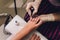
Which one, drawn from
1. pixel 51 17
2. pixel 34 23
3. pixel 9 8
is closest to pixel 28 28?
pixel 34 23

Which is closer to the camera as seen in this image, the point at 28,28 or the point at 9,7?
the point at 28,28

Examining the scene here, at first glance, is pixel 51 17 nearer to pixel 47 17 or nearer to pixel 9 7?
pixel 47 17

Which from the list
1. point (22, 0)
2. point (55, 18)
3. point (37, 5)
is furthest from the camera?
point (22, 0)

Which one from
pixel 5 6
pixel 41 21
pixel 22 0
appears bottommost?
pixel 5 6

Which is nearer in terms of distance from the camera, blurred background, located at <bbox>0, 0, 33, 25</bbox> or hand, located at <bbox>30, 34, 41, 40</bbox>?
hand, located at <bbox>30, 34, 41, 40</bbox>

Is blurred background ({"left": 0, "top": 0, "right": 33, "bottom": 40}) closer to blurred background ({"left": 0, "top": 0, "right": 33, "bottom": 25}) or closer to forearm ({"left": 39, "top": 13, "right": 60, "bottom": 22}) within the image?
blurred background ({"left": 0, "top": 0, "right": 33, "bottom": 25})

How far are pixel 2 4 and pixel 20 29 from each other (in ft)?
3.25

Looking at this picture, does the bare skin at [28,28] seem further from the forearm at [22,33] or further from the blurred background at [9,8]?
the blurred background at [9,8]

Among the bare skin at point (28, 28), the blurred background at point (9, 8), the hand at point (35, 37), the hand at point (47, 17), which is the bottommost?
the blurred background at point (9, 8)

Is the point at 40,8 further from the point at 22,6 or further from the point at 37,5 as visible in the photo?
the point at 22,6

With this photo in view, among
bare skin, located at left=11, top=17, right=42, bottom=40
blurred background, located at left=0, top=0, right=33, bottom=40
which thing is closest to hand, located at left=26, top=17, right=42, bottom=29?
bare skin, located at left=11, top=17, right=42, bottom=40

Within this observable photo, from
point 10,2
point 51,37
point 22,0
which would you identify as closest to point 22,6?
point 22,0

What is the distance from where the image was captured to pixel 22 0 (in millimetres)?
1710

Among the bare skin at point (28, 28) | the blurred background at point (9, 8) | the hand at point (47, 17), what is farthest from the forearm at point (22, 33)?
the blurred background at point (9, 8)
